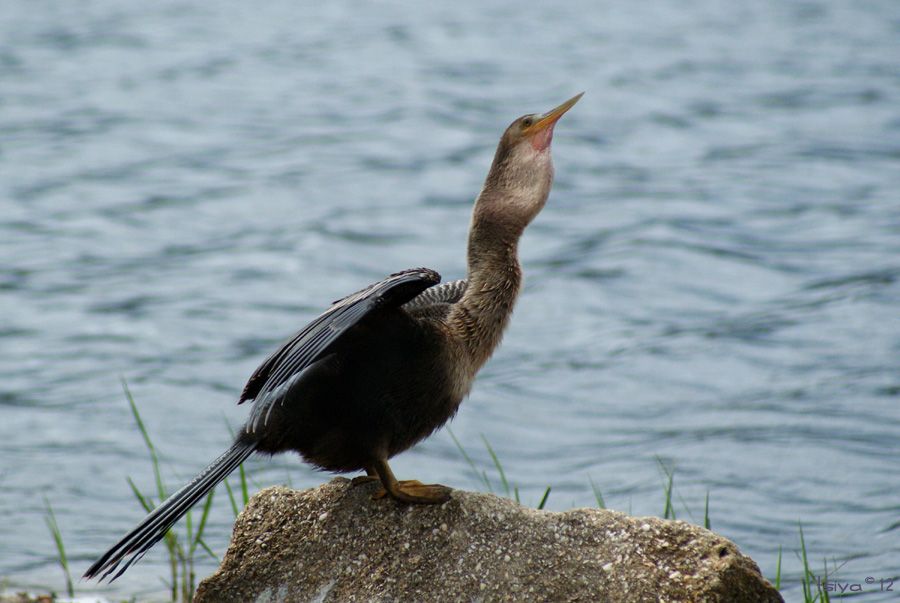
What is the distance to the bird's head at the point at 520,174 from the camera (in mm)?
4340

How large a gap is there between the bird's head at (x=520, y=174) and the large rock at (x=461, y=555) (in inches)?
35.9

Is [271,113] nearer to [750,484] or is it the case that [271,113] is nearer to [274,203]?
[274,203]

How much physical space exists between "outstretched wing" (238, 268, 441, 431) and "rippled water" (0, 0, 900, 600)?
226 cm

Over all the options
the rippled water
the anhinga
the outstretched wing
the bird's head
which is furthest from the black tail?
the rippled water

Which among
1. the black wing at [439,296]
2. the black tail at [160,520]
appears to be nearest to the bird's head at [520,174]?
the black wing at [439,296]

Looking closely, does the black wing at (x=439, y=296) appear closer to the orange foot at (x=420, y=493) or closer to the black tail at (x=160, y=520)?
the orange foot at (x=420, y=493)

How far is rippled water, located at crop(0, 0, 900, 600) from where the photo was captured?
296 inches

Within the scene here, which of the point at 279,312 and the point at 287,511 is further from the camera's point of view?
the point at 279,312

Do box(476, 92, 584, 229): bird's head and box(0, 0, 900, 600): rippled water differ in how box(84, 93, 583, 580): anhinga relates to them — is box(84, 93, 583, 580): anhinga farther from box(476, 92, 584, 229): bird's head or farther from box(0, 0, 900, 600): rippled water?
box(0, 0, 900, 600): rippled water

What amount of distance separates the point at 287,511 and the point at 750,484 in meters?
3.76

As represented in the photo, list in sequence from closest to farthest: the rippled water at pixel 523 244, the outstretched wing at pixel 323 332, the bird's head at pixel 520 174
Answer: the outstretched wing at pixel 323 332, the bird's head at pixel 520 174, the rippled water at pixel 523 244

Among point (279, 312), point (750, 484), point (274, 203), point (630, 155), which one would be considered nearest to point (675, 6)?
point (630, 155)

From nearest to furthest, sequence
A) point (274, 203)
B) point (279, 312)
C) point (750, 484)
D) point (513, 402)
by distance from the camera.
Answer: point (750, 484)
point (513, 402)
point (279, 312)
point (274, 203)

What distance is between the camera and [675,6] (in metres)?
17.9
